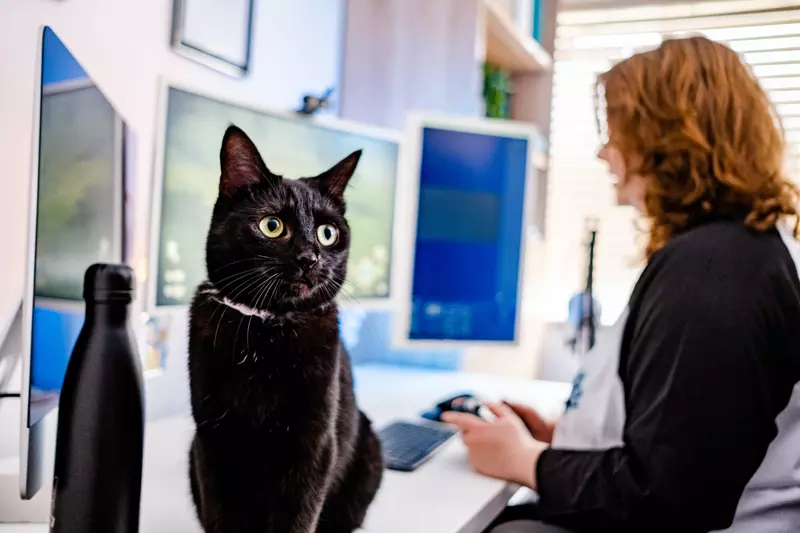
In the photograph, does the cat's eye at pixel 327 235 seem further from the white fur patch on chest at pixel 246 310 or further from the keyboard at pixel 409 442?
the keyboard at pixel 409 442

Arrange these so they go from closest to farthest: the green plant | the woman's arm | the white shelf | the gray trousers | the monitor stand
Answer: the monitor stand
the woman's arm
the gray trousers
the white shelf
the green plant

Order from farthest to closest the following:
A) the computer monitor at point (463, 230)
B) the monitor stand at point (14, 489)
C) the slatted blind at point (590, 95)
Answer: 1. the slatted blind at point (590, 95)
2. the computer monitor at point (463, 230)
3. the monitor stand at point (14, 489)

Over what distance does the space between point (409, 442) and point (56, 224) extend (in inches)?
24.8

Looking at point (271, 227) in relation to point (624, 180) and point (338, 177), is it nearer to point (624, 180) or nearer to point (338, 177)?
point (338, 177)

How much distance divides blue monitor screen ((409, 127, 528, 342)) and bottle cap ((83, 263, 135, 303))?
97cm

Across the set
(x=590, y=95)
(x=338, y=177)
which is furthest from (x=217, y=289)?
(x=590, y=95)

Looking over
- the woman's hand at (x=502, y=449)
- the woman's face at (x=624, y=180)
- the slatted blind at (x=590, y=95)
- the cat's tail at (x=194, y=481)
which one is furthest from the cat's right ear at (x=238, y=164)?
the slatted blind at (x=590, y=95)

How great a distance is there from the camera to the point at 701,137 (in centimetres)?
96

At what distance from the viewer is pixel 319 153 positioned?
1.01 meters

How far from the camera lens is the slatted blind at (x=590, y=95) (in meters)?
2.24

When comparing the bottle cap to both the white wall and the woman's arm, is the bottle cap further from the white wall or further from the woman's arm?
the woman's arm

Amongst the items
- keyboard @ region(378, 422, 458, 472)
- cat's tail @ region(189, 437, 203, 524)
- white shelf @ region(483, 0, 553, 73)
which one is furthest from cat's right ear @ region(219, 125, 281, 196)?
white shelf @ region(483, 0, 553, 73)

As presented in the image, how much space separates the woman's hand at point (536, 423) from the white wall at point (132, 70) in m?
0.62

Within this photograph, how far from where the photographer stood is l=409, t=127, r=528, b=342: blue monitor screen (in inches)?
58.1
